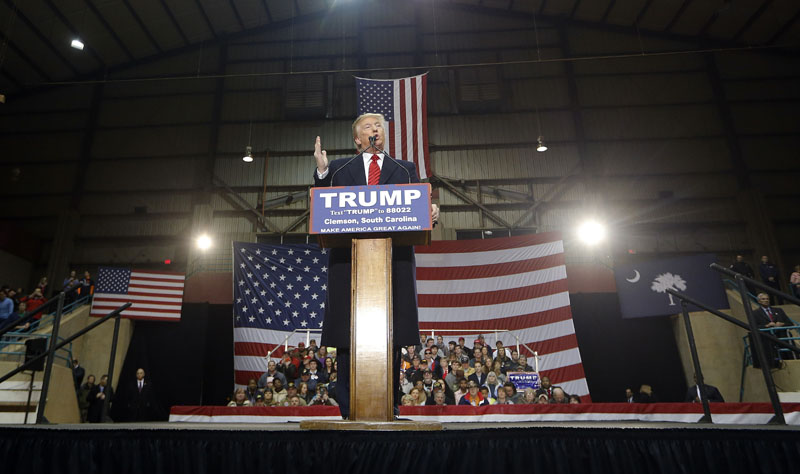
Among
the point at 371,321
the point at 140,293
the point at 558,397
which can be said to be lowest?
the point at 558,397

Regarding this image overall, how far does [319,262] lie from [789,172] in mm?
12823

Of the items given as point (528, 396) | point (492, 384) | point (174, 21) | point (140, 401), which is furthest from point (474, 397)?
point (174, 21)

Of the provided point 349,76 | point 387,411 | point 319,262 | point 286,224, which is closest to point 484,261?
point 319,262

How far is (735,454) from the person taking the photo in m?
1.66

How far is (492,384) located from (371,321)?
20.0 ft

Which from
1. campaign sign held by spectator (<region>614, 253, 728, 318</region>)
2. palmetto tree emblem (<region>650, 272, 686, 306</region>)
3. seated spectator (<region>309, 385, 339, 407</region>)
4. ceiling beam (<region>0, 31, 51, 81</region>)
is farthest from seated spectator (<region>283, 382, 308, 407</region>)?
ceiling beam (<region>0, 31, 51, 81</region>)

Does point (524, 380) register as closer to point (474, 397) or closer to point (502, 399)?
point (502, 399)

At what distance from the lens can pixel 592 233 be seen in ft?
42.7

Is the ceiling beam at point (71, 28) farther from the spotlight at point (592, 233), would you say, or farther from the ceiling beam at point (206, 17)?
the spotlight at point (592, 233)

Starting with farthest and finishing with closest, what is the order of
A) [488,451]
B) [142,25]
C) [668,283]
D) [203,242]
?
[142,25]
[203,242]
[668,283]
[488,451]

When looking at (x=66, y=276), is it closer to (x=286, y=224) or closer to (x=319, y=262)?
(x=286, y=224)

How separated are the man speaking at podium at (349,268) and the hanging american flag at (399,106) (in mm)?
8435

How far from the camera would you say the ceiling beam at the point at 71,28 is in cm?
1213

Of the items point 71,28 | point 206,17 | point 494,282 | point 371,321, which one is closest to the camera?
point 371,321
